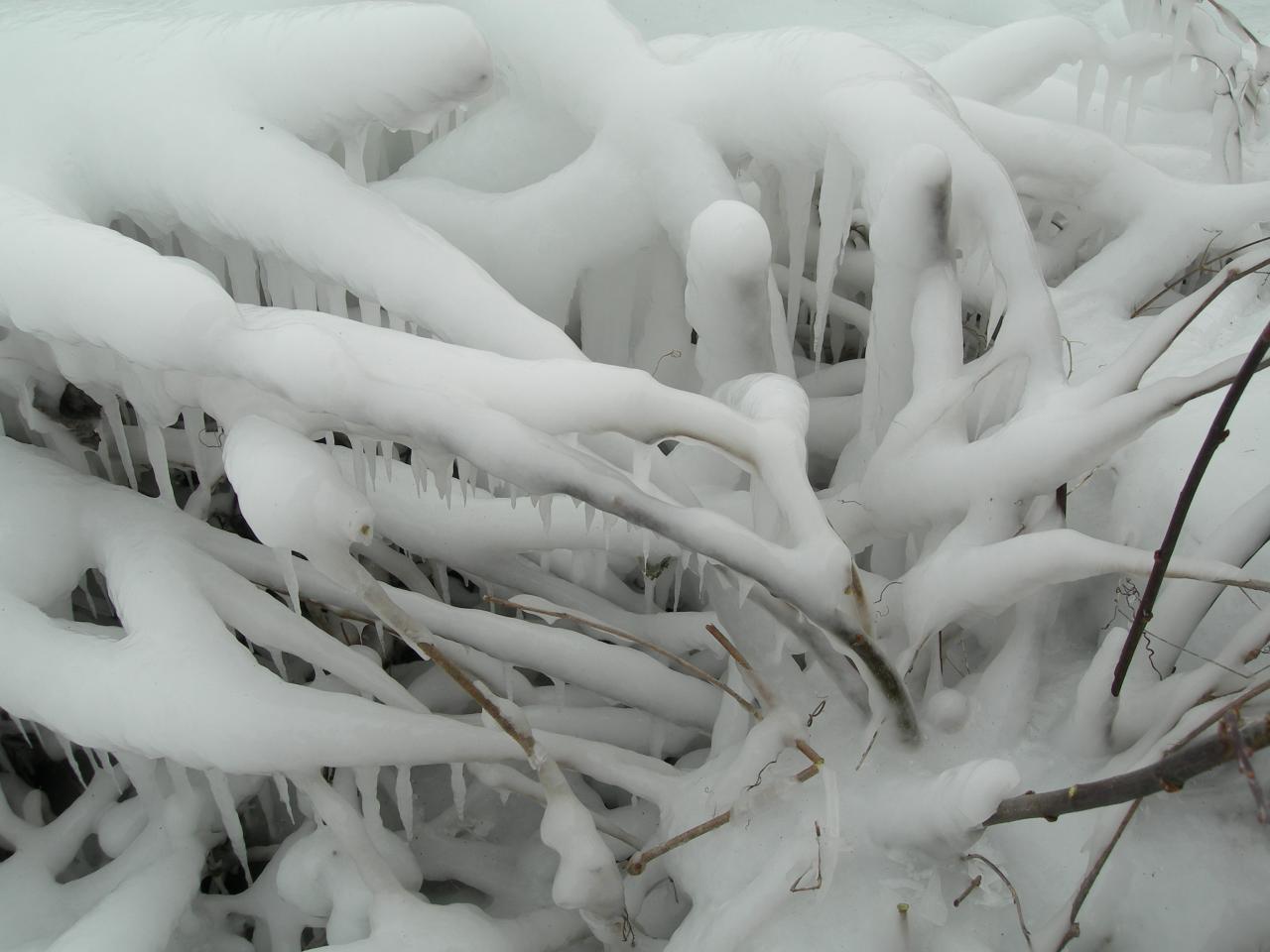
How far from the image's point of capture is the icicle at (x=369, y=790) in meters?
0.91

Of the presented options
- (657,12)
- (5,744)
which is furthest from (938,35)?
(5,744)

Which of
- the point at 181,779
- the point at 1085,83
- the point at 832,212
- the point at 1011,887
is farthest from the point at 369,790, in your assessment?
the point at 1085,83

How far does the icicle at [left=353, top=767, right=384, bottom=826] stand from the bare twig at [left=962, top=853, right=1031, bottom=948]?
0.47 meters

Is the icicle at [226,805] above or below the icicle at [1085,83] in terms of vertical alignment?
below

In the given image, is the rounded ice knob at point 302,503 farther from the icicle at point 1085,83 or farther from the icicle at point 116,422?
the icicle at point 1085,83

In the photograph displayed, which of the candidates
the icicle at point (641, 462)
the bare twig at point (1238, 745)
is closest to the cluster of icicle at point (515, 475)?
the icicle at point (641, 462)

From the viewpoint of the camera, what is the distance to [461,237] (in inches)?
41.4

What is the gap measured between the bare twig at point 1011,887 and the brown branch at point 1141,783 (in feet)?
0.21

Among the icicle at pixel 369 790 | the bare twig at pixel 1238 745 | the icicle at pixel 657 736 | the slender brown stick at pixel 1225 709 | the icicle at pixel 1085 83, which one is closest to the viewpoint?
the bare twig at pixel 1238 745

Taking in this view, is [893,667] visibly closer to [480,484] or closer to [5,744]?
[480,484]

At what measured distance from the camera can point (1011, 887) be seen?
76 cm

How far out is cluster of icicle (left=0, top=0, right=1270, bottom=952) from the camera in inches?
29.5

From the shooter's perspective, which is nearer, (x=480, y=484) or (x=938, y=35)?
(x=480, y=484)

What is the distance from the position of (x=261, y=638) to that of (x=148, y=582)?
4.1 inches
